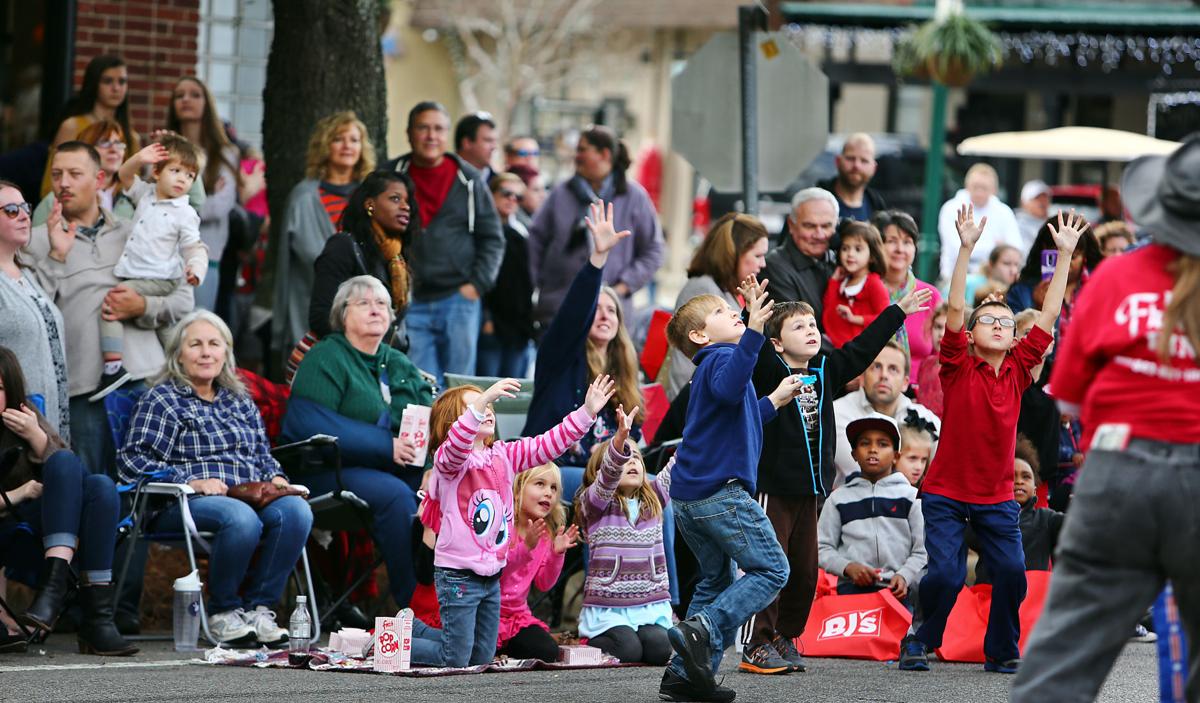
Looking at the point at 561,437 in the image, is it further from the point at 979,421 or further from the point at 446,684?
the point at 979,421

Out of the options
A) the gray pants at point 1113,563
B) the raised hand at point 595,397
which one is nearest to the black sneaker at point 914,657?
the raised hand at point 595,397

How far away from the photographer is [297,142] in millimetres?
12773

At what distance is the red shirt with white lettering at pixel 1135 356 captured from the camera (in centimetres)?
541

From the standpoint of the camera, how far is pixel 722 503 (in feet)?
26.2

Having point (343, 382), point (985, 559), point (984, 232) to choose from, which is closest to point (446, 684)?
point (343, 382)

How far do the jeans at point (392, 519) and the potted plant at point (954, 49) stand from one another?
18.7m

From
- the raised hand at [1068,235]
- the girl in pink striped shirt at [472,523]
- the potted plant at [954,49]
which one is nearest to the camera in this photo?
the raised hand at [1068,235]

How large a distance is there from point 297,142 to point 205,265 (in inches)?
96.5

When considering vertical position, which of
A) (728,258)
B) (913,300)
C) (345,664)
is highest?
(728,258)

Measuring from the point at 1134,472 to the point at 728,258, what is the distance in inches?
207

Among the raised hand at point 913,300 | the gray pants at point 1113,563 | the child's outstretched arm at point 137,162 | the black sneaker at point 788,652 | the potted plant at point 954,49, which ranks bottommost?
the black sneaker at point 788,652

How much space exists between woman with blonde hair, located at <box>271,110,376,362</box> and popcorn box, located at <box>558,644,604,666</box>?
317 cm

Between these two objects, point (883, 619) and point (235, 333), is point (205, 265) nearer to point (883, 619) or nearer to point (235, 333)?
point (235, 333)

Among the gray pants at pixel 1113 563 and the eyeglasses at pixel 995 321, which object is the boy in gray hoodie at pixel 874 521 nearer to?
the eyeglasses at pixel 995 321
